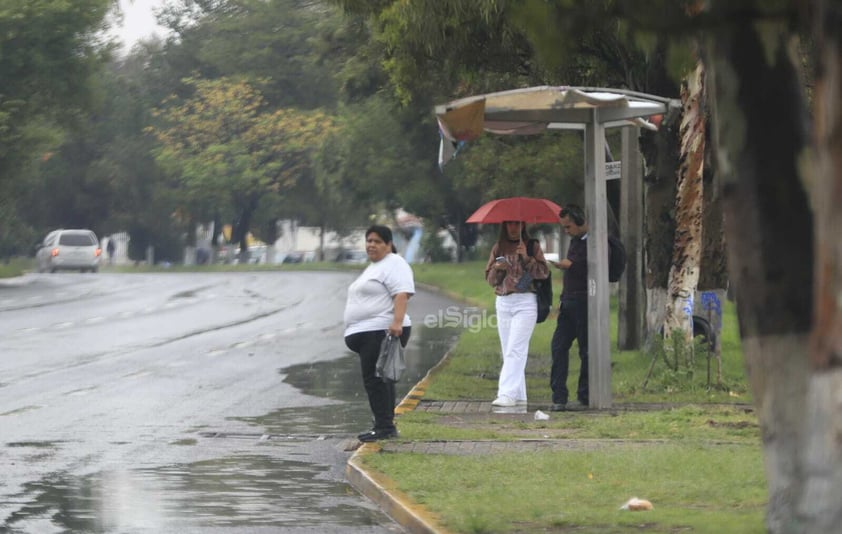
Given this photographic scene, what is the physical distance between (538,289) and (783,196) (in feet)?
28.2

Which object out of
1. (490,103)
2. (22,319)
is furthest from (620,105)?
(22,319)

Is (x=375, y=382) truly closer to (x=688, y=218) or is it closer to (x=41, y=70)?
(x=688, y=218)

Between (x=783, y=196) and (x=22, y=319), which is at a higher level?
(x=783, y=196)

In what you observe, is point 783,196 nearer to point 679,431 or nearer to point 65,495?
point 65,495

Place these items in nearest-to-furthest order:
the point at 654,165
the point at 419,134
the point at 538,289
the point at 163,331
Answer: the point at 538,289 → the point at 654,165 → the point at 163,331 → the point at 419,134

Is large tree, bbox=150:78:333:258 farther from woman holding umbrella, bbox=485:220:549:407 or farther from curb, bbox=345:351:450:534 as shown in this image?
curb, bbox=345:351:450:534

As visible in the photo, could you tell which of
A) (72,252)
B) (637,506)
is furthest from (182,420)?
(72,252)

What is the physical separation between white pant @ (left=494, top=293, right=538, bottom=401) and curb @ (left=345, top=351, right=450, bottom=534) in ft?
10.0

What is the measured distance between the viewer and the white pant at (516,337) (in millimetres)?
15375

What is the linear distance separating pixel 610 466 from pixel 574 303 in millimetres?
4786

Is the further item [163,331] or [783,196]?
[163,331]

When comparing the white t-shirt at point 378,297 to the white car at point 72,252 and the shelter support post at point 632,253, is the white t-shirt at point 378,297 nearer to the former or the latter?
the shelter support post at point 632,253

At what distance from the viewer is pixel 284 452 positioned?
12.8 meters

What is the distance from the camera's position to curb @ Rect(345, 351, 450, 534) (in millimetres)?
9008
